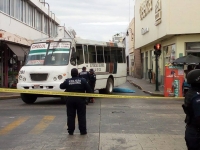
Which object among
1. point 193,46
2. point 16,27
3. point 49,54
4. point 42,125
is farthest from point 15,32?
point 42,125

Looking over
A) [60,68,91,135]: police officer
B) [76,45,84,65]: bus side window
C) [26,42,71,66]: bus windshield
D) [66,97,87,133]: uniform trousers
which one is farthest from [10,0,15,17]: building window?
[66,97,87,133]: uniform trousers

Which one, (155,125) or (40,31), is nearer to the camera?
(155,125)

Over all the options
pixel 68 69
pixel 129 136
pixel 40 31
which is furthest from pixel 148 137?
pixel 40 31

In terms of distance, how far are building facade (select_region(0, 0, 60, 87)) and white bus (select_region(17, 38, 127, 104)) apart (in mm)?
5394

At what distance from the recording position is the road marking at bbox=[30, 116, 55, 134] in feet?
29.9

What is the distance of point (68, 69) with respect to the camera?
608 inches

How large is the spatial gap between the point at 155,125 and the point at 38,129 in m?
3.28

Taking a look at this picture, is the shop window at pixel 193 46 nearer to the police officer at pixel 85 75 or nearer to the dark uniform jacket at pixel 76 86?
the police officer at pixel 85 75

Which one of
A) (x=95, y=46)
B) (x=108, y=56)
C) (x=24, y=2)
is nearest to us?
(x=95, y=46)

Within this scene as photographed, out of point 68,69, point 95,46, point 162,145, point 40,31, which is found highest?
point 40,31

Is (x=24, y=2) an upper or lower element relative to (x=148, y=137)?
upper

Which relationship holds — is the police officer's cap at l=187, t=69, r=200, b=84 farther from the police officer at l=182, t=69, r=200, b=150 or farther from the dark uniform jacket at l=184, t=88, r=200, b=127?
the dark uniform jacket at l=184, t=88, r=200, b=127

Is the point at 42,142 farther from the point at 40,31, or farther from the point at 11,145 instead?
the point at 40,31

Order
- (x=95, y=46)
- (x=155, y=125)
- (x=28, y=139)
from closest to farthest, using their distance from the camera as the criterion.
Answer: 1. (x=28, y=139)
2. (x=155, y=125)
3. (x=95, y=46)
